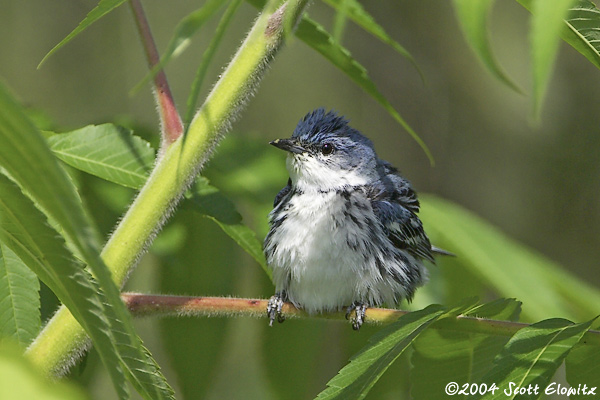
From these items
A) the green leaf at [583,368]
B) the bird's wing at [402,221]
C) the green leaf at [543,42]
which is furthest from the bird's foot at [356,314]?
the green leaf at [543,42]

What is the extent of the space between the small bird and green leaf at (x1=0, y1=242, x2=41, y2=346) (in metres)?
1.31

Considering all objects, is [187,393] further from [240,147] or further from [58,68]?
[58,68]

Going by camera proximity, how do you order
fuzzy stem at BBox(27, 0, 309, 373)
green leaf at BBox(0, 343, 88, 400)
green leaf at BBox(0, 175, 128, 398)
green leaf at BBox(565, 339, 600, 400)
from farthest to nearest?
1. fuzzy stem at BBox(27, 0, 309, 373)
2. green leaf at BBox(565, 339, 600, 400)
3. green leaf at BBox(0, 175, 128, 398)
4. green leaf at BBox(0, 343, 88, 400)

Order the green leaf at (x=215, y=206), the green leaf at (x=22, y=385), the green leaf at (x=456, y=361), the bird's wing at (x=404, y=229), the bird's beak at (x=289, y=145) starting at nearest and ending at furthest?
the green leaf at (x=22, y=385) → the green leaf at (x=456, y=361) → the green leaf at (x=215, y=206) → the bird's wing at (x=404, y=229) → the bird's beak at (x=289, y=145)

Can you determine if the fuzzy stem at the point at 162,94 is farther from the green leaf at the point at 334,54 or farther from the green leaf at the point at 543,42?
the green leaf at the point at 543,42

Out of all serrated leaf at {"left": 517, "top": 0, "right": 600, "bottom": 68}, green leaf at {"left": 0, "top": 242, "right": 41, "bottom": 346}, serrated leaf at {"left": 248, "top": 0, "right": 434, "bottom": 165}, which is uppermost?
serrated leaf at {"left": 517, "top": 0, "right": 600, "bottom": 68}

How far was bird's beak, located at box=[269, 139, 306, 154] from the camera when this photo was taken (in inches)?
161

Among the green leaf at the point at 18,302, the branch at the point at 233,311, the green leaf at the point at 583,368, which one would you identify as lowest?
the green leaf at the point at 18,302

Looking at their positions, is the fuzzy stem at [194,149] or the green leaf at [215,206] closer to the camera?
the fuzzy stem at [194,149]

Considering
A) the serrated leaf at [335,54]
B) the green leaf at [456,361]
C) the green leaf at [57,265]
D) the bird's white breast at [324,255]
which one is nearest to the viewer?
the green leaf at [57,265]

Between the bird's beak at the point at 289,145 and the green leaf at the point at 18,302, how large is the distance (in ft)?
6.99

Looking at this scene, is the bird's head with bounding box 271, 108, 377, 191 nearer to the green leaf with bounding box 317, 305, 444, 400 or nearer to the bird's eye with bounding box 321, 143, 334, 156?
the bird's eye with bounding box 321, 143, 334, 156

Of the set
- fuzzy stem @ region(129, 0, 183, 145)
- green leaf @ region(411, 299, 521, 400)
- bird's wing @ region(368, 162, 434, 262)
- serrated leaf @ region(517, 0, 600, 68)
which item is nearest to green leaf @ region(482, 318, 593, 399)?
green leaf @ region(411, 299, 521, 400)

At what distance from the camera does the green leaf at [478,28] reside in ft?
3.58
